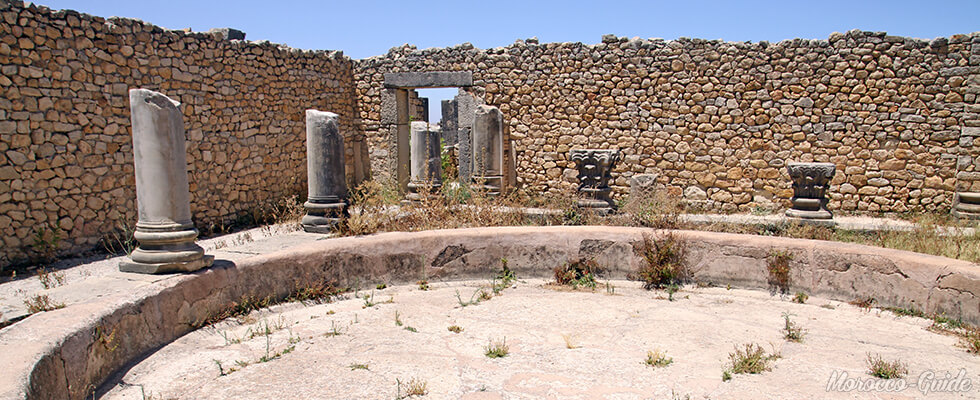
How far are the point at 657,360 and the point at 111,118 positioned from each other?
6.95m

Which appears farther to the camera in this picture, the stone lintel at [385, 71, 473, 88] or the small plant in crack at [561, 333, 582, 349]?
the stone lintel at [385, 71, 473, 88]

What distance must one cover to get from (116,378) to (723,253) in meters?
5.03

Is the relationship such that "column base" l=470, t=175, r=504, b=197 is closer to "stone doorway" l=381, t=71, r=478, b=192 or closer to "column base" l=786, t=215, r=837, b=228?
"stone doorway" l=381, t=71, r=478, b=192

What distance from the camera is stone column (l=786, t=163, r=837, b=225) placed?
6793 millimetres

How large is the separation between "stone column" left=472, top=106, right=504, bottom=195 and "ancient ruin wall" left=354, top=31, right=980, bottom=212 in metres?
2.06

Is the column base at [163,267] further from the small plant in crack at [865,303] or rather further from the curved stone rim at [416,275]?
the small plant in crack at [865,303]

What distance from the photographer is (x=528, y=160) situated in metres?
11.1

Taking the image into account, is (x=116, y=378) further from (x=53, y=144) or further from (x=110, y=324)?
(x=53, y=144)

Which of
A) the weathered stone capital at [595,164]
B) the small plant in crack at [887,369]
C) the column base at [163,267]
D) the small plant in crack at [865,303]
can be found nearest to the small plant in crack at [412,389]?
the column base at [163,267]

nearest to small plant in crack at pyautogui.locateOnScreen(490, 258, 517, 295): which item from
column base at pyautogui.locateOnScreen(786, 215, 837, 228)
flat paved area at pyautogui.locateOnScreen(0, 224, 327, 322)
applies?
flat paved area at pyautogui.locateOnScreen(0, 224, 327, 322)

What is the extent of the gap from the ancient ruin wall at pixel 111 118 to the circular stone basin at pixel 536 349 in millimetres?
3612

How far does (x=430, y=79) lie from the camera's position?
11.2 meters

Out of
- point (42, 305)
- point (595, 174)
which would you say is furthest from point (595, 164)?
point (42, 305)

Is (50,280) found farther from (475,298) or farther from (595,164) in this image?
(595,164)
